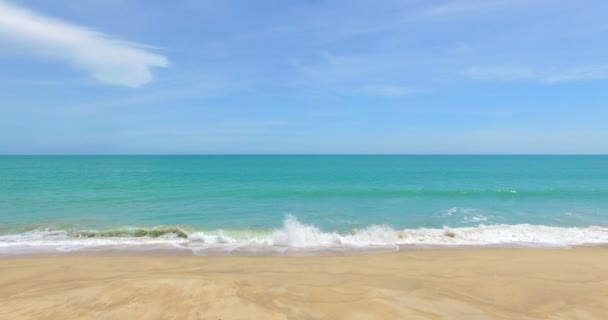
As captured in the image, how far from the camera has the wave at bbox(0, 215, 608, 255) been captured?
9883 mm

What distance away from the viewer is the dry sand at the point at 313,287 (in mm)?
5430

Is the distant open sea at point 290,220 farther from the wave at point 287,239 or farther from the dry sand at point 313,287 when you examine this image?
the dry sand at point 313,287

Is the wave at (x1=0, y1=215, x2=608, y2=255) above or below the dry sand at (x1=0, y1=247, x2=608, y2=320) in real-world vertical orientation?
below

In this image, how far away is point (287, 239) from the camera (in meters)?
10.3

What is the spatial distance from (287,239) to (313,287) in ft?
13.0

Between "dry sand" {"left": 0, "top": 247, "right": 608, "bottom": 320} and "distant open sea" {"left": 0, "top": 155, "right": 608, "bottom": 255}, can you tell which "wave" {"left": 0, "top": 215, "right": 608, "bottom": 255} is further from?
"dry sand" {"left": 0, "top": 247, "right": 608, "bottom": 320}

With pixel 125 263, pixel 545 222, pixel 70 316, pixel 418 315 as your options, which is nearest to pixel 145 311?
pixel 70 316

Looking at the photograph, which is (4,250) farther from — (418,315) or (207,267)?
(418,315)

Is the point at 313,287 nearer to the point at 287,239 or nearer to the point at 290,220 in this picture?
the point at 287,239

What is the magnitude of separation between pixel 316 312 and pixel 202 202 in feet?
49.3

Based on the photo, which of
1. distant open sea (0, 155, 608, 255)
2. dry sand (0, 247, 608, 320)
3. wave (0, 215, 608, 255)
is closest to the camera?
dry sand (0, 247, 608, 320)

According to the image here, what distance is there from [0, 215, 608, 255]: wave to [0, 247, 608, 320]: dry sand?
1.04 metres

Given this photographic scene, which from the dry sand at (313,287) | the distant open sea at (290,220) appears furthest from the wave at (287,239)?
the dry sand at (313,287)

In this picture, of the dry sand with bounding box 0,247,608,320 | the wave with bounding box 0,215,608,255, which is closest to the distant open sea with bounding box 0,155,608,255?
the wave with bounding box 0,215,608,255
